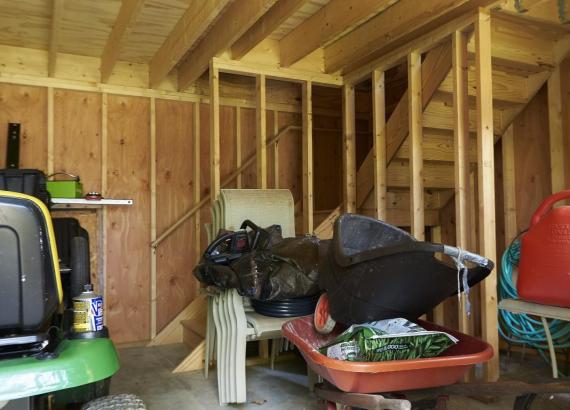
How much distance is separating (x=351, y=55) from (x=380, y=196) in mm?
1090

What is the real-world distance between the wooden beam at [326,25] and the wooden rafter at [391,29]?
4.0 inches

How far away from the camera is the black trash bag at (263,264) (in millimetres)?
2273

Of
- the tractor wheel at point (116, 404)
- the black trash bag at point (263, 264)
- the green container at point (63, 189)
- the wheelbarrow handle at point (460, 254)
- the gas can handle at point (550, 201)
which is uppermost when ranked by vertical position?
the green container at point (63, 189)

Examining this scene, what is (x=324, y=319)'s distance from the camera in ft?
5.43

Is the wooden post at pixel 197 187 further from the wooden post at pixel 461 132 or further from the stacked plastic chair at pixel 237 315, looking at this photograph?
the wooden post at pixel 461 132

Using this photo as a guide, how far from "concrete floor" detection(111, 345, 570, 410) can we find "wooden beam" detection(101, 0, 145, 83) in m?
2.28

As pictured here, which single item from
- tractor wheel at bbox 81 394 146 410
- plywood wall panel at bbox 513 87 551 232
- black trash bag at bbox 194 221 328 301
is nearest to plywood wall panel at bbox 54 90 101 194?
black trash bag at bbox 194 221 328 301

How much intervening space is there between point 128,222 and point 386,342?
3.20 m

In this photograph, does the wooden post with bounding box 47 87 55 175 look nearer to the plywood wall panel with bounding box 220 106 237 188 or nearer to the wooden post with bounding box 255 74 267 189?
the plywood wall panel with bounding box 220 106 237 188

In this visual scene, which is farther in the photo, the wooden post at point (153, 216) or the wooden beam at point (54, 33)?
the wooden post at point (153, 216)

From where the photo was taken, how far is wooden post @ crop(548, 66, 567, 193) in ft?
10.7

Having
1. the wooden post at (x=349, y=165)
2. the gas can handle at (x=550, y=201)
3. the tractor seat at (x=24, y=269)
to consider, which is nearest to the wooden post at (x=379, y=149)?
the wooden post at (x=349, y=165)

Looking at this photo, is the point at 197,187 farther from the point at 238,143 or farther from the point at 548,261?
the point at 548,261

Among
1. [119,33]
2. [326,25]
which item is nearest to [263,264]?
[326,25]
